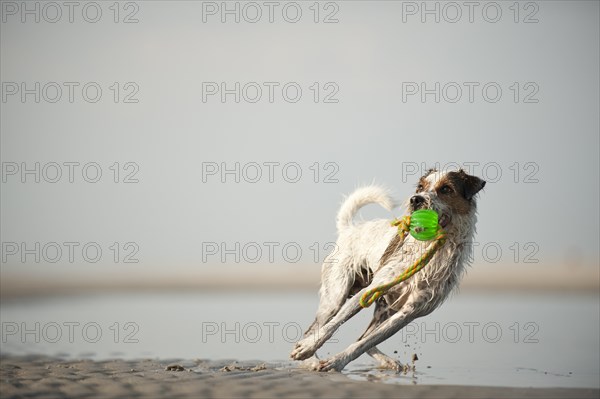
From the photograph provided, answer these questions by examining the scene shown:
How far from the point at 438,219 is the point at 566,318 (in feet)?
23.1

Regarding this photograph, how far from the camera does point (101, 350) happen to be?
9422mm

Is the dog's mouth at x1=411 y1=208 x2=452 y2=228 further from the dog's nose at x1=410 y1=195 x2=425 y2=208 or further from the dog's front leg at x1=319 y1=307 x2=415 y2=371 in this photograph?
the dog's front leg at x1=319 y1=307 x2=415 y2=371

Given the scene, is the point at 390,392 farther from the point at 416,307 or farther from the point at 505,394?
the point at 416,307

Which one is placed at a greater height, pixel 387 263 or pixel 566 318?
pixel 387 263

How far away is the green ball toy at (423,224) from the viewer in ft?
26.4

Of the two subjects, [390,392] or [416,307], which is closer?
[390,392]

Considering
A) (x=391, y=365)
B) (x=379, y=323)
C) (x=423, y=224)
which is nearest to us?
(x=423, y=224)

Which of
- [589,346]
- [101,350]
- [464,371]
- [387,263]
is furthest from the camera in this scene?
[589,346]

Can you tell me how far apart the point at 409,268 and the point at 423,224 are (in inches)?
22.9

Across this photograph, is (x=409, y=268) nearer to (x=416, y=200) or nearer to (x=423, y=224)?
(x=423, y=224)

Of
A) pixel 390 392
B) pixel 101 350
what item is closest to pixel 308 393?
pixel 390 392

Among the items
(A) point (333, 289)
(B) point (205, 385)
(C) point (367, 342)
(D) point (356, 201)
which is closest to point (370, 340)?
(C) point (367, 342)

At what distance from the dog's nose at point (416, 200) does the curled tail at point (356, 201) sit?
1.80m

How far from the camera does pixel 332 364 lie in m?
7.87
